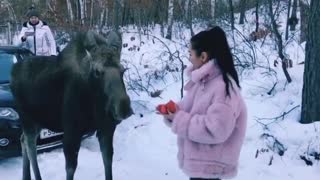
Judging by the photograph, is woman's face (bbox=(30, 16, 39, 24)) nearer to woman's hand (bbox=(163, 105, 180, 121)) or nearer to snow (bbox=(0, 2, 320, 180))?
snow (bbox=(0, 2, 320, 180))

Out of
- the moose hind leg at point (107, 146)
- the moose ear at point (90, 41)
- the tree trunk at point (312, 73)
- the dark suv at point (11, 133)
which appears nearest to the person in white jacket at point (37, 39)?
the dark suv at point (11, 133)

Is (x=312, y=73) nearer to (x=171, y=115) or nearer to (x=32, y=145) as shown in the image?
(x=32, y=145)

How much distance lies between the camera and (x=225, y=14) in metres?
21.8

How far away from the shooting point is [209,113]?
3.57m

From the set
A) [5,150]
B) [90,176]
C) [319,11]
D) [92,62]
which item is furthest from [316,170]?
[5,150]

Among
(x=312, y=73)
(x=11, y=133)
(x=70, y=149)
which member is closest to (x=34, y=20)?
(x=11, y=133)

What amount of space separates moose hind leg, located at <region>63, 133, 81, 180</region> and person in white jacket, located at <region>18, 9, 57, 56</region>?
17.6ft

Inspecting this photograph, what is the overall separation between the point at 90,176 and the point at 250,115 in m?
2.62

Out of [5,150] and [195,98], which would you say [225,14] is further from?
[195,98]

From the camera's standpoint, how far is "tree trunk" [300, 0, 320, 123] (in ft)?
23.6

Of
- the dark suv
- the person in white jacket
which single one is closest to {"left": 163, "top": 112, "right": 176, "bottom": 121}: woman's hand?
the dark suv

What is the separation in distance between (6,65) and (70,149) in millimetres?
3710

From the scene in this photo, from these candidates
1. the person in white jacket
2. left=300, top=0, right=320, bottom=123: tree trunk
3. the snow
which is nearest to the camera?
the snow

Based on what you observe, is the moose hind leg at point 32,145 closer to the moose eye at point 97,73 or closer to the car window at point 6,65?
the moose eye at point 97,73
